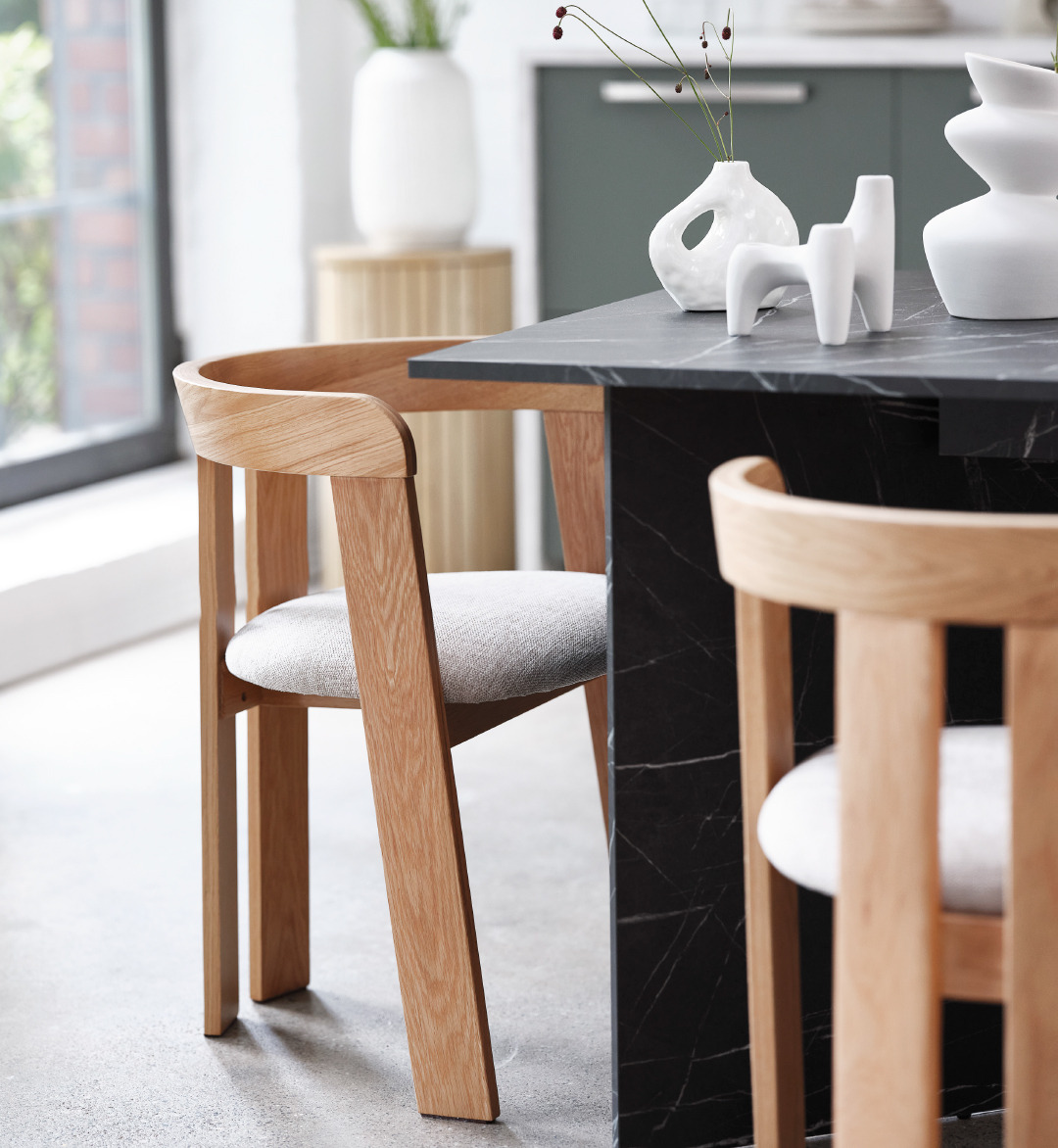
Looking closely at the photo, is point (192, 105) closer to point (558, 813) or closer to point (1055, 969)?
point (558, 813)

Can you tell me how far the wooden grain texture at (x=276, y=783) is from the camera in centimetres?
204

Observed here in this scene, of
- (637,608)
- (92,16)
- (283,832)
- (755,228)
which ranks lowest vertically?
(283,832)

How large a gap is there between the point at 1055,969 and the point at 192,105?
156 inches

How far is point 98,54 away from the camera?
14.2 feet

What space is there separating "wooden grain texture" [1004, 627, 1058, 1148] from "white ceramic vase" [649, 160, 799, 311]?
90 centimetres

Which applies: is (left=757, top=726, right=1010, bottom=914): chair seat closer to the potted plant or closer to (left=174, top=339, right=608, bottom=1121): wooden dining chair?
(left=174, top=339, right=608, bottom=1121): wooden dining chair

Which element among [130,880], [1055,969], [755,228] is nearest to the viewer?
[1055,969]

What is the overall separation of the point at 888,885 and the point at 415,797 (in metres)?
0.77

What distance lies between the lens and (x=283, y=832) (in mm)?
2096

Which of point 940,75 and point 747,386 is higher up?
point 940,75

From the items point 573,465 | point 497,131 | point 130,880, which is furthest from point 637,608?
point 497,131

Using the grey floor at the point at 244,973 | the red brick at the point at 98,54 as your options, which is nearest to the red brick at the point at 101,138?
the red brick at the point at 98,54

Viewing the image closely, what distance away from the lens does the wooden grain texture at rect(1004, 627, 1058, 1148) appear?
3.31 feet

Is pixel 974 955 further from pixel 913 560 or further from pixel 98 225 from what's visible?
pixel 98 225
